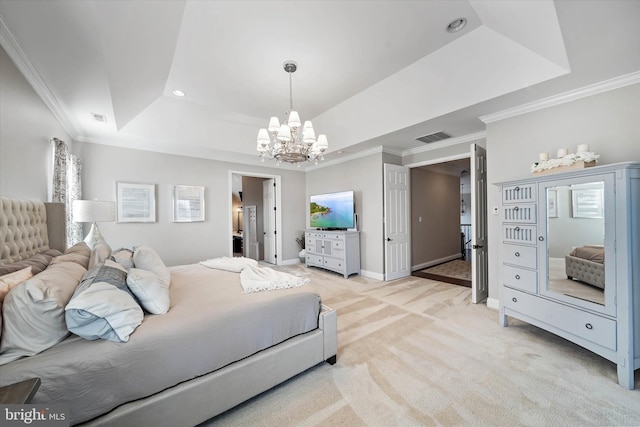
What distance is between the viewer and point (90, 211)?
3.09m

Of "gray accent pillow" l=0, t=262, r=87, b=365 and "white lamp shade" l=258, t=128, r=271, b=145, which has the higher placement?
"white lamp shade" l=258, t=128, r=271, b=145

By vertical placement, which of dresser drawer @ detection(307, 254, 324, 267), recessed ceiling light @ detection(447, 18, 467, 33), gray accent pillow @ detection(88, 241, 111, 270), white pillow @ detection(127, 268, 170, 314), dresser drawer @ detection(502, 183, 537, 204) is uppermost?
recessed ceiling light @ detection(447, 18, 467, 33)

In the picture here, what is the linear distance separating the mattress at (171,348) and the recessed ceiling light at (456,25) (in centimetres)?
296

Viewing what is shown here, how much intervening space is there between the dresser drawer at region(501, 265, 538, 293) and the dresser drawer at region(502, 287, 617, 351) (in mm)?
68

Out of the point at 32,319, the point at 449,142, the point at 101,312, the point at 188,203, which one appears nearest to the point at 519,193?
the point at 449,142

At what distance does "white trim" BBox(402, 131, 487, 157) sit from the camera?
12.9 feet

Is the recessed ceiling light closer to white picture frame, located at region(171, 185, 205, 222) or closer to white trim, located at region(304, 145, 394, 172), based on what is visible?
white trim, located at region(304, 145, 394, 172)

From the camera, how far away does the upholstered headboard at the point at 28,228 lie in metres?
1.68

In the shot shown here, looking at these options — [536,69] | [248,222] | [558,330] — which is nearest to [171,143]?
[248,222]

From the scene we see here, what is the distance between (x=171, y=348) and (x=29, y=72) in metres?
2.71

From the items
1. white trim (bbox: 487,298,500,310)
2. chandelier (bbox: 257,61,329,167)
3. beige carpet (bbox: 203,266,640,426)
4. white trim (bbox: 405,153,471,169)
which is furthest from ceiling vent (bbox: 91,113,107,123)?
white trim (bbox: 487,298,500,310)

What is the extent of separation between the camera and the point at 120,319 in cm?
132

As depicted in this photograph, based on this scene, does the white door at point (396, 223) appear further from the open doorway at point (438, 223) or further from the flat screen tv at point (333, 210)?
the flat screen tv at point (333, 210)

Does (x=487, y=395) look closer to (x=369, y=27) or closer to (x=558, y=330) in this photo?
(x=558, y=330)
